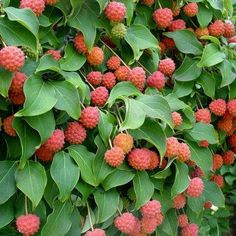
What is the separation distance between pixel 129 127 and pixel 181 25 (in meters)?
0.53

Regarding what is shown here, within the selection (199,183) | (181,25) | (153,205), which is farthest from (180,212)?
(181,25)

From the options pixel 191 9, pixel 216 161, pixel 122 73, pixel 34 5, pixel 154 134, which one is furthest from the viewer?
pixel 216 161

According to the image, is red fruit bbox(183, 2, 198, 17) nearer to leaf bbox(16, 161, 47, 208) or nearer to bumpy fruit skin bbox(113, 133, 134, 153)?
bumpy fruit skin bbox(113, 133, 134, 153)

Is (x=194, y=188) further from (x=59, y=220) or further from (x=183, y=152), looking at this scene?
(x=59, y=220)

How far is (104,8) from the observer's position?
1187 mm

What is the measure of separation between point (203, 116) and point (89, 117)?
0.45 metres

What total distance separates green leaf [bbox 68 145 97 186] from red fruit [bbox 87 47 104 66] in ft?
0.75

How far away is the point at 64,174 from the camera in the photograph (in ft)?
3.46

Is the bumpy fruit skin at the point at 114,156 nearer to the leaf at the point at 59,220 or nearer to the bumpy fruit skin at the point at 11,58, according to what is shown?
the leaf at the point at 59,220

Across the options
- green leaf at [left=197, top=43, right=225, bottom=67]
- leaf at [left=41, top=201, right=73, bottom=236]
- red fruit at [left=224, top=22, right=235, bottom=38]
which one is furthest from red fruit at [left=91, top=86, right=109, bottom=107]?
red fruit at [left=224, top=22, right=235, bottom=38]

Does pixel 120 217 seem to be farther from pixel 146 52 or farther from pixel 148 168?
pixel 146 52

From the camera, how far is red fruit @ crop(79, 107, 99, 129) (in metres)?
1.09

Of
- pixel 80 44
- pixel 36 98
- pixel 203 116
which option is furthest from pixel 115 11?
pixel 203 116

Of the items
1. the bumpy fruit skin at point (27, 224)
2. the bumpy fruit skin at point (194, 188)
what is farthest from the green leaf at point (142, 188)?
the bumpy fruit skin at point (27, 224)
